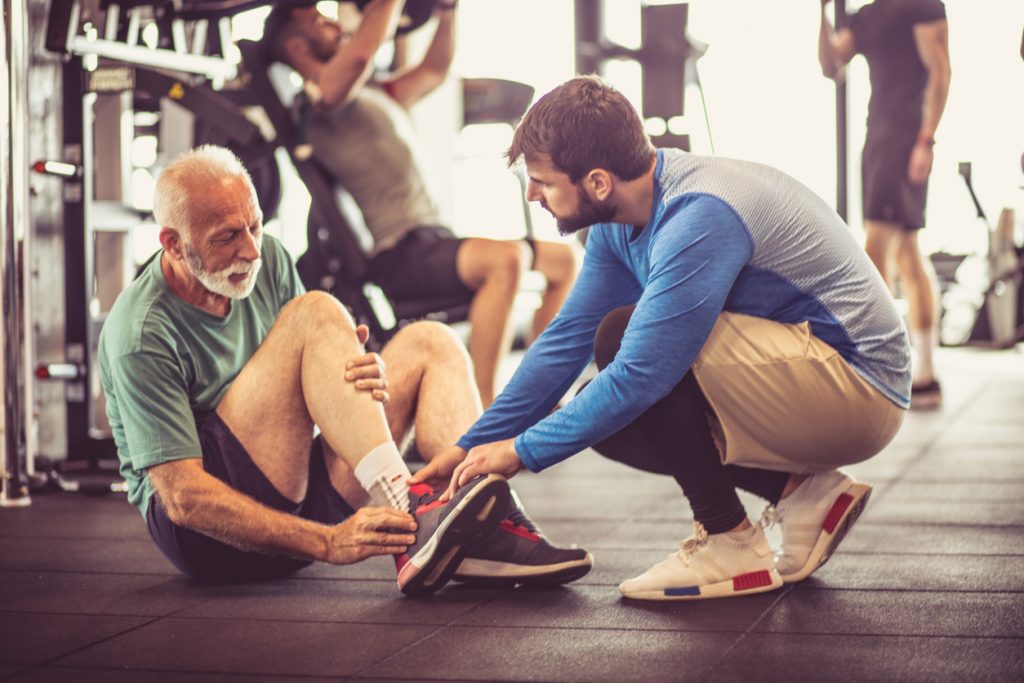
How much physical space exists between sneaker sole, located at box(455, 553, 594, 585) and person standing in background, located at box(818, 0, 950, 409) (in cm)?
278

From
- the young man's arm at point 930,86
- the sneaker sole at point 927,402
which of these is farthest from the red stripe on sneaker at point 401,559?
the young man's arm at point 930,86

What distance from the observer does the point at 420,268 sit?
11.5 feet

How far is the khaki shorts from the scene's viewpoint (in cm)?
180

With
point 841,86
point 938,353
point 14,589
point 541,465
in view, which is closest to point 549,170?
point 541,465

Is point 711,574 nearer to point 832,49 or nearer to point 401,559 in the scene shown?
point 401,559

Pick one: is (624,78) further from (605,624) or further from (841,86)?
(605,624)

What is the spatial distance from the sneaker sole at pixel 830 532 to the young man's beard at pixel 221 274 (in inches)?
39.2

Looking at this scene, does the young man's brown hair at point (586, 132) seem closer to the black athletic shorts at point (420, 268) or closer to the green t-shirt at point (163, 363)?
the green t-shirt at point (163, 363)

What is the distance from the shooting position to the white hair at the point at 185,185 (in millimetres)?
1963

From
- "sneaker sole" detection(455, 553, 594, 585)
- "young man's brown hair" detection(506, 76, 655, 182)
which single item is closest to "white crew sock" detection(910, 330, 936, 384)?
"sneaker sole" detection(455, 553, 594, 585)

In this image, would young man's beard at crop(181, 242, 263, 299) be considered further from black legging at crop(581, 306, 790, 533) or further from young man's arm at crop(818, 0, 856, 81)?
young man's arm at crop(818, 0, 856, 81)

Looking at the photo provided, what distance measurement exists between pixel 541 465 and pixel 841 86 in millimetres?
5616

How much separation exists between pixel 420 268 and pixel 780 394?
1.83 m

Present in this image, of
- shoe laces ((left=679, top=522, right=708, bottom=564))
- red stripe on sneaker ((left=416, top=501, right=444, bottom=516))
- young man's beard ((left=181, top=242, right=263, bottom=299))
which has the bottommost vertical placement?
shoe laces ((left=679, top=522, right=708, bottom=564))
